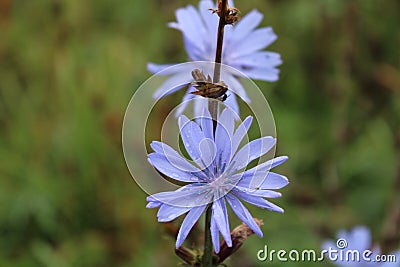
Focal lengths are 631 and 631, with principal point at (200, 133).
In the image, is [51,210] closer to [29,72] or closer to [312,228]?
[29,72]

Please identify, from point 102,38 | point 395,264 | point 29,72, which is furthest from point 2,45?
point 395,264

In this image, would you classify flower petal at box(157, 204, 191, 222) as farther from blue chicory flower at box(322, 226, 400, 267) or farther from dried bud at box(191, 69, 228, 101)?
blue chicory flower at box(322, 226, 400, 267)

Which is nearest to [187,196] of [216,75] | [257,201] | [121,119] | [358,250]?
A: [257,201]

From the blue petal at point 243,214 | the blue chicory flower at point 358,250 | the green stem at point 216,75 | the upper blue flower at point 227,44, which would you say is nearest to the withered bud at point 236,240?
Answer: the green stem at point 216,75

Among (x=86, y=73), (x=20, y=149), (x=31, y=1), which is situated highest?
(x=31, y=1)
